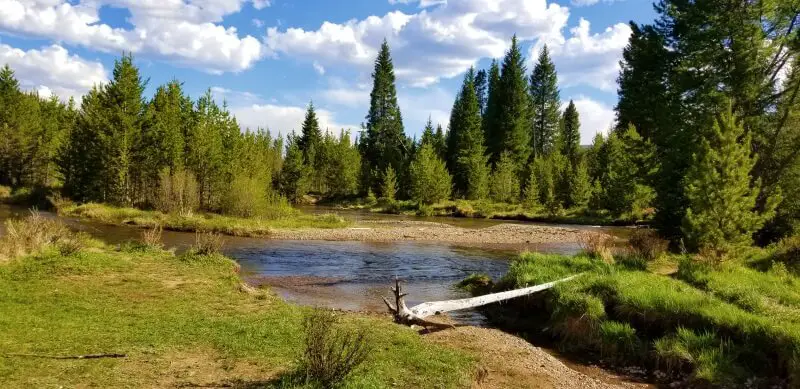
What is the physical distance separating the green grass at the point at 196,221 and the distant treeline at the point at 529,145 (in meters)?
2.41

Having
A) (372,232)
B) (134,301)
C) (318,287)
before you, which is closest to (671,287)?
(318,287)

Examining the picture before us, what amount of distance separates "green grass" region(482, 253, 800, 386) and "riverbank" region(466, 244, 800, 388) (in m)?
0.02

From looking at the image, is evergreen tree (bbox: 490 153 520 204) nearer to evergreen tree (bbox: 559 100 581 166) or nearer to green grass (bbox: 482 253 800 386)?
evergreen tree (bbox: 559 100 581 166)

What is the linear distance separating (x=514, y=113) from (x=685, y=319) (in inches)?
2443

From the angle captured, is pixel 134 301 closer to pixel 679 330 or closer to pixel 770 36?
pixel 679 330

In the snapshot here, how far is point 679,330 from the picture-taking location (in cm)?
1148

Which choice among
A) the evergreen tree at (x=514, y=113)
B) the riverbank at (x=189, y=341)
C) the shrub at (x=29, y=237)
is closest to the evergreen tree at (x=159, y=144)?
the shrub at (x=29, y=237)

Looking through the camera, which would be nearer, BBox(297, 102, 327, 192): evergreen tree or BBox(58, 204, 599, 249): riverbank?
BBox(58, 204, 599, 249): riverbank

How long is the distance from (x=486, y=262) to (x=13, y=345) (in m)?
20.2

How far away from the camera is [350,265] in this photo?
24031 millimetres

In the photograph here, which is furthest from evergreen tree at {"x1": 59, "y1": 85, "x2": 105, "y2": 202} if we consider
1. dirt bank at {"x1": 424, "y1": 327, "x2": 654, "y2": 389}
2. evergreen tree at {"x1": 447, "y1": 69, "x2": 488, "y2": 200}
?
evergreen tree at {"x1": 447, "y1": 69, "x2": 488, "y2": 200}

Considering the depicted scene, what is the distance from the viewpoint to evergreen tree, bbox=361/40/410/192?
7912 cm

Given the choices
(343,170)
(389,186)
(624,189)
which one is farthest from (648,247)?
(343,170)

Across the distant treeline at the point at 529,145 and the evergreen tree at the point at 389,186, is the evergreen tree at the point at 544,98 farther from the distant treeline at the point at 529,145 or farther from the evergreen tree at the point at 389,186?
the evergreen tree at the point at 389,186
